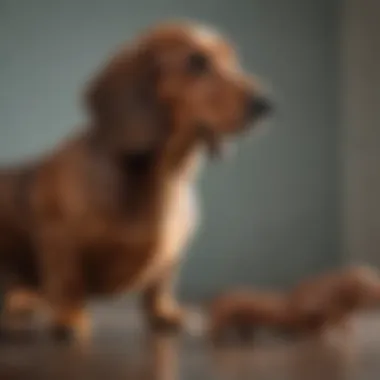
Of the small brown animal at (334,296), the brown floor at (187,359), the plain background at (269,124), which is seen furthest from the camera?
the plain background at (269,124)

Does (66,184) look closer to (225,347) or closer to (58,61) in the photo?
(225,347)

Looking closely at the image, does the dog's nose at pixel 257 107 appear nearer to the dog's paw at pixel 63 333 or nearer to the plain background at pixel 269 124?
the dog's paw at pixel 63 333

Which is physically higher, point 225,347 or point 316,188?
point 316,188

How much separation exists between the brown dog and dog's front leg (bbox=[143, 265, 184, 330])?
43 millimetres

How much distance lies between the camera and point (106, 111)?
77 centimetres

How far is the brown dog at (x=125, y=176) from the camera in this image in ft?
2.43

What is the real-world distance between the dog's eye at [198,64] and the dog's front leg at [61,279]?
6.1 inches

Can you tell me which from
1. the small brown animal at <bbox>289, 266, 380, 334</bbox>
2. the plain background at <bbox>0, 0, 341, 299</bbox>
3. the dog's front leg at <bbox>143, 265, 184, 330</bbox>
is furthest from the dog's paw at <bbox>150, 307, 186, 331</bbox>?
the plain background at <bbox>0, 0, 341, 299</bbox>

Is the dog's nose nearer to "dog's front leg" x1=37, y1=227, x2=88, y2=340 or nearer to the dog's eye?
the dog's eye

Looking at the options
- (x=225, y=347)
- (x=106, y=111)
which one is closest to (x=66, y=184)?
(x=106, y=111)

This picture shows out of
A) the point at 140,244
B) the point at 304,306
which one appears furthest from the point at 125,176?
the point at 304,306

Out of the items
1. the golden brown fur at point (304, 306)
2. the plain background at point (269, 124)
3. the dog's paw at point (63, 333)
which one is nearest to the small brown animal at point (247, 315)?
the golden brown fur at point (304, 306)

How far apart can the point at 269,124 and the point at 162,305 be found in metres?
0.61

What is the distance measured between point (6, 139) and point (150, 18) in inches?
10.4
